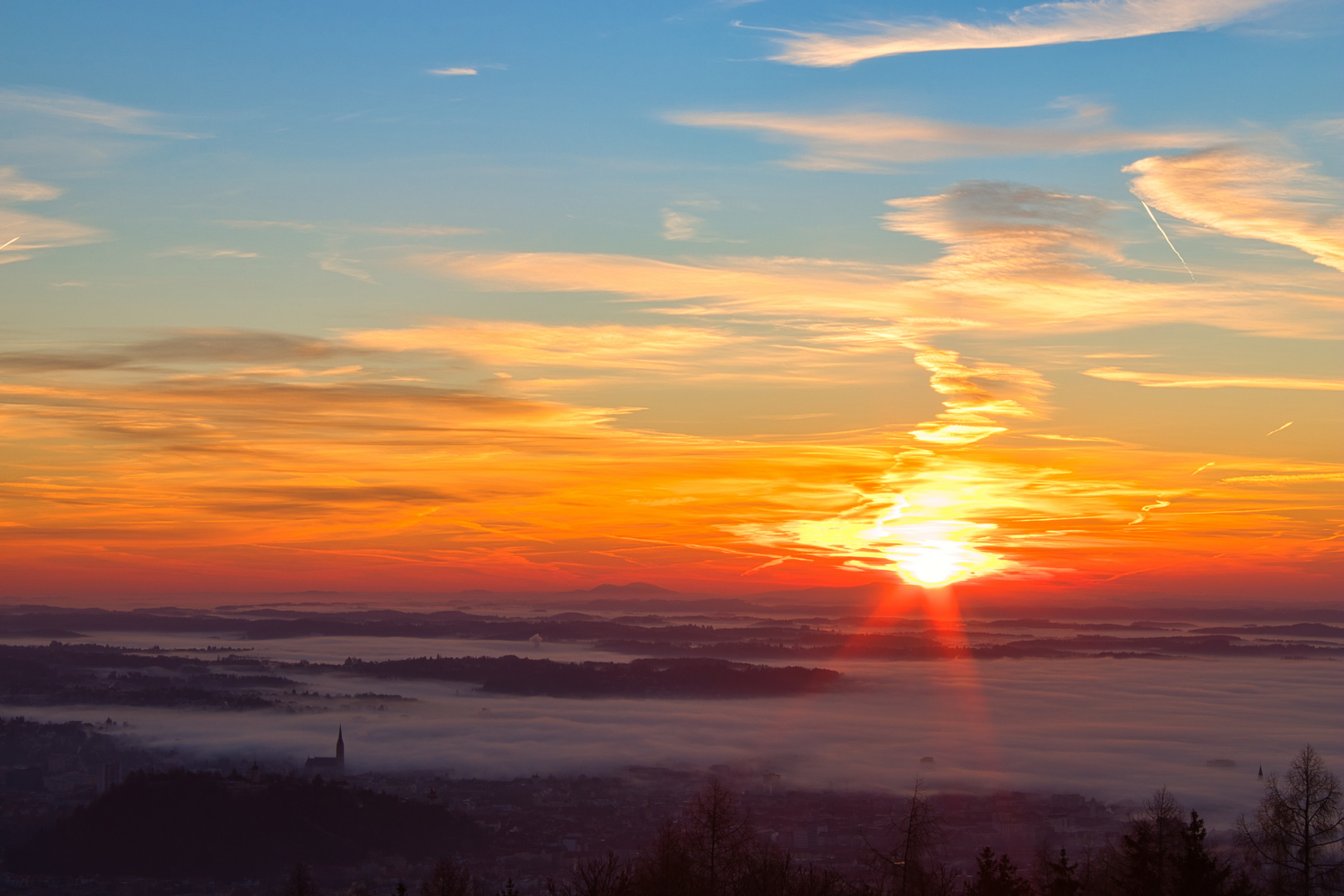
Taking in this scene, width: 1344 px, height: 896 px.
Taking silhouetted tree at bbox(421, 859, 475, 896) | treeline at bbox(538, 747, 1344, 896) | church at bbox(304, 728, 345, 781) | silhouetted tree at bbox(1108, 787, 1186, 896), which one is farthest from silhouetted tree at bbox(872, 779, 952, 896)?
church at bbox(304, 728, 345, 781)

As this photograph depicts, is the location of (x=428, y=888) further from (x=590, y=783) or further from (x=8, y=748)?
(x=8, y=748)

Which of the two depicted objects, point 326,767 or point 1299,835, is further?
point 326,767

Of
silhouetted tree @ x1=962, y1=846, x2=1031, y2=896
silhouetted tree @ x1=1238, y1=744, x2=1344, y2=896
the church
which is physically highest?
silhouetted tree @ x1=1238, y1=744, x2=1344, y2=896

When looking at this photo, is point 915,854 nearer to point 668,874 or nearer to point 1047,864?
point 1047,864

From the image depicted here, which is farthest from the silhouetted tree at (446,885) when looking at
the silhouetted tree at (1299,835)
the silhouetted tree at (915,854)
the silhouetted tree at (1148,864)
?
the silhouetted tree at (1299,835)

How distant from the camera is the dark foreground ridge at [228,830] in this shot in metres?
112

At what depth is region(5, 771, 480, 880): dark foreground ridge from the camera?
4412 inches

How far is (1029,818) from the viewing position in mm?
118750

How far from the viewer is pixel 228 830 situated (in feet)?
388

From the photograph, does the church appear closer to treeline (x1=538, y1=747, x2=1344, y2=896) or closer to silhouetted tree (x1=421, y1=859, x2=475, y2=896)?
silhouetted tree (x1=421, y1=859, x2=475, y2=896)

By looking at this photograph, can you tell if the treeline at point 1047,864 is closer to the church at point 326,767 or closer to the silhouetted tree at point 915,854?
the silhouetted tree at point 915,854

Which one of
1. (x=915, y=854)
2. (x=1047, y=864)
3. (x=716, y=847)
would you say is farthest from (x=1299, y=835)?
(x=716, y=847)

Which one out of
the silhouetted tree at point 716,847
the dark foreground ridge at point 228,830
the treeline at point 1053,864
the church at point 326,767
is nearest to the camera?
the treeline at point 1053,864

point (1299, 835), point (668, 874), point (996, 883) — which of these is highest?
point (1299, 835)
